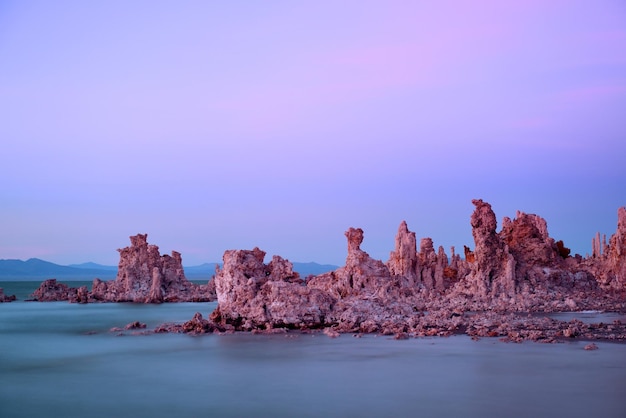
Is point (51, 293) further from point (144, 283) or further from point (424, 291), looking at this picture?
point (424, 291)

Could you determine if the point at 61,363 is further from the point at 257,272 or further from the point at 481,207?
the point at 481,207

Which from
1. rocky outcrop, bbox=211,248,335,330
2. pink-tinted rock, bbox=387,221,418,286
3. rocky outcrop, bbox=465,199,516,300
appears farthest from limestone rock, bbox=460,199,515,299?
rocky outcrop, bbox=211,248,335,330

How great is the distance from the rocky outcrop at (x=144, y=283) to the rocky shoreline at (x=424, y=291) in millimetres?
143

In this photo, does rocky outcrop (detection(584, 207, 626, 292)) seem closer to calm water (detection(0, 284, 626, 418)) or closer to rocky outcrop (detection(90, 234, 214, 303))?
calm water (detection(0, 284, 626, 418))

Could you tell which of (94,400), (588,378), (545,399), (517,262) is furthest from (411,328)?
(517,262)

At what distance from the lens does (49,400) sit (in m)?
14.5

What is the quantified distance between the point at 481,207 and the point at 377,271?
1276 cm

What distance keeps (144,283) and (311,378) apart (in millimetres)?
43306

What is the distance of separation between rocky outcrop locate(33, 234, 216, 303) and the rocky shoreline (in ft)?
0.47

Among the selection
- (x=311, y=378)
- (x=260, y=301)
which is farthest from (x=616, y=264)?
(x=311, y=378)

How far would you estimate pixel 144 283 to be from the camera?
57.3 m

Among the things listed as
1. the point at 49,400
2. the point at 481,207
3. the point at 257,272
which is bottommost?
the point at 49,400

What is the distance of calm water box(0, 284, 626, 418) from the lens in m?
13.2

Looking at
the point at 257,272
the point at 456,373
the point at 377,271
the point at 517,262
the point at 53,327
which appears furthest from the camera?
the point at 517,262
